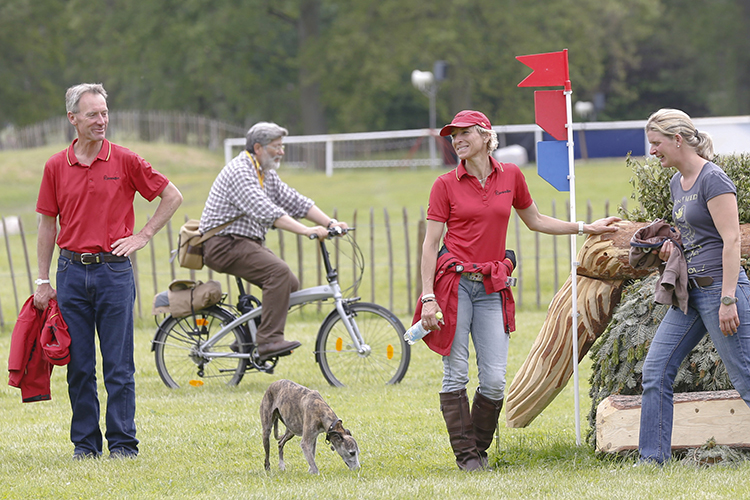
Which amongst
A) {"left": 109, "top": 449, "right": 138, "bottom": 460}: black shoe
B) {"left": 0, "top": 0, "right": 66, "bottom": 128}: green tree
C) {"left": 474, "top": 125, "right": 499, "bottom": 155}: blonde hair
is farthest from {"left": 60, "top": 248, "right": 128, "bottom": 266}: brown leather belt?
{"left": 0, "top": 0, "right": 66, "bottom": 128}: green tree

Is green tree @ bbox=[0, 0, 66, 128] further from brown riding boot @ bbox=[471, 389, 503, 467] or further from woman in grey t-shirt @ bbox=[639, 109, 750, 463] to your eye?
woman in grey t-shirt @ bbox=[639, 109, 750, 463]

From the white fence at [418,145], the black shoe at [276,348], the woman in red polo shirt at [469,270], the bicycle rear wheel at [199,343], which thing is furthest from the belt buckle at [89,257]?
the white fence at [418,145]

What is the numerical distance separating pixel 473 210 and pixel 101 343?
2206 mm

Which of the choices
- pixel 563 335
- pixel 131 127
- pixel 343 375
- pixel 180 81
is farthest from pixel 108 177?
pixel 180 81

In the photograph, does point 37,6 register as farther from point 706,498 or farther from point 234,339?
point 706,498

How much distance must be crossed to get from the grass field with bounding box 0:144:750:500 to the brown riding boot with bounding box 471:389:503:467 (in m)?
0.15

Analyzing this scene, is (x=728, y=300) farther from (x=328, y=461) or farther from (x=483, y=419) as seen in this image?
(x=328, y=461)

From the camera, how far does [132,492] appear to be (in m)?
4.57

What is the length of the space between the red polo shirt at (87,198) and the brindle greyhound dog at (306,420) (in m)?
1.23

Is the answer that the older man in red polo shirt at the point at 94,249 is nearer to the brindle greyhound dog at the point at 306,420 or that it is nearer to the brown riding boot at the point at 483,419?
the brindle greyhound dog at the point at 306,420

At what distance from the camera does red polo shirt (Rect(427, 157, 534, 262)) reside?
4609 millimetres

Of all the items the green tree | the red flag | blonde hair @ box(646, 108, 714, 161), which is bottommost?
blonde hair @ box(646, 108, 714, 161)

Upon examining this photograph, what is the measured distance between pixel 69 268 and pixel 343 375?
305cm

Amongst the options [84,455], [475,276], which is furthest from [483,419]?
[84,455]
